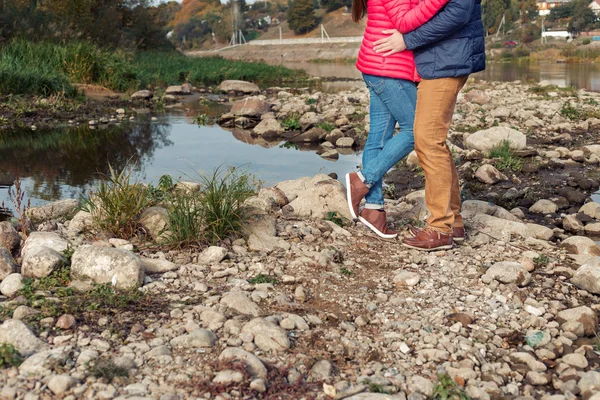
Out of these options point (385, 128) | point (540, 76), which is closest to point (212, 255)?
point (385, 128)

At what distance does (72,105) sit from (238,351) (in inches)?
463

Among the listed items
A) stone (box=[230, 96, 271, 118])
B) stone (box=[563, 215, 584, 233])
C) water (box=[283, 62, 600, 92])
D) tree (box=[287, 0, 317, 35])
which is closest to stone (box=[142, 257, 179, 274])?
stone (box=[563, 215, 584, 233])

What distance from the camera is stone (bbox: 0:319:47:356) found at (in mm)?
2797

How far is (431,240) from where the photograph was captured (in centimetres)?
428

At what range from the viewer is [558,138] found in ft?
31.2

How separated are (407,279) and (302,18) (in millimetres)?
108327

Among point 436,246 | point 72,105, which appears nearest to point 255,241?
point 436,246

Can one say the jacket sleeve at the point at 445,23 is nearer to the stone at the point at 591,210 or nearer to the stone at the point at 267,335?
the stone at the point at 267,335

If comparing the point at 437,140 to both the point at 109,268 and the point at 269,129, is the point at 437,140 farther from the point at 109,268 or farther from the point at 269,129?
the point at 269,129

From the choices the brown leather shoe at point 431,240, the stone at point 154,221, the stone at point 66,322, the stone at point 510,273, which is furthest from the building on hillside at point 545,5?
the stone at point 66,322

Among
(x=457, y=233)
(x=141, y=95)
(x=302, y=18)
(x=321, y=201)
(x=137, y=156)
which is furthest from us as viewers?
(x=302, y=18)

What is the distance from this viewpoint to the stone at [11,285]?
3389 mm

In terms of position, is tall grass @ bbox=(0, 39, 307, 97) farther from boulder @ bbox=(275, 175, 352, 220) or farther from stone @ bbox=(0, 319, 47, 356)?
stone @ bbox=(0, 319, 47, 356)

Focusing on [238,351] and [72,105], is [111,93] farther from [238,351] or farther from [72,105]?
[238,351]
